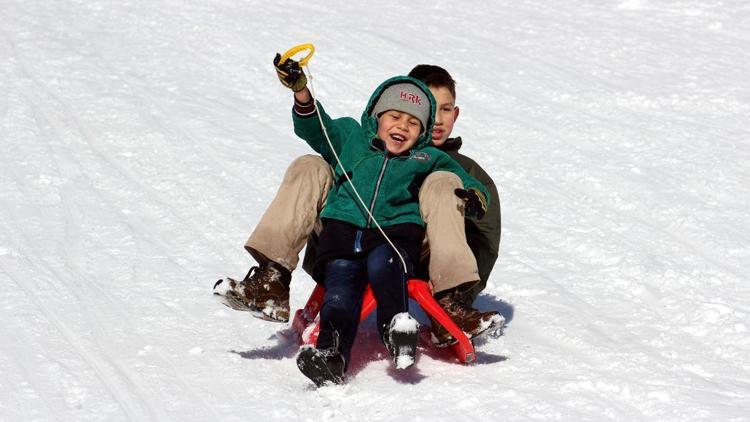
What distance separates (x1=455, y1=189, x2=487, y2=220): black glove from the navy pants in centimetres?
28

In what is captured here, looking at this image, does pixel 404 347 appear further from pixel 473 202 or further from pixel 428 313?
pixel 473 202

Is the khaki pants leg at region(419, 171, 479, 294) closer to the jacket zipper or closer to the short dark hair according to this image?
the jacket zipper

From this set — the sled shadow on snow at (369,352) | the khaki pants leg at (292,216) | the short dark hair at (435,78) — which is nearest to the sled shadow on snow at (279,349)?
the sled shadow on snow at (369,352)

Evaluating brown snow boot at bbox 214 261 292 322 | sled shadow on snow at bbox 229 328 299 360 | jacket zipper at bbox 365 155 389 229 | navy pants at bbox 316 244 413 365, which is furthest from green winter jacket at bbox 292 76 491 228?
sled shadow on snow at bbox 229 328 299 360

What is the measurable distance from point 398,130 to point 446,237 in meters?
0.47

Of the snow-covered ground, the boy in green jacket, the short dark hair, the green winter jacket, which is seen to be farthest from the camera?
the short dark hair

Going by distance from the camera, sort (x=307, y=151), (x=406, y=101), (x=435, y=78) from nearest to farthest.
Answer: (x=406, y=101)
(x=435, y=78)
(x=307, y=151)

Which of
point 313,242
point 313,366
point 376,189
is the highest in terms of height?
point 376,189

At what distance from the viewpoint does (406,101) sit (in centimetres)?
381

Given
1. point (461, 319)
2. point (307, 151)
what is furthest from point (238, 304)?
point (307, 151)

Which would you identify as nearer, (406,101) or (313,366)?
(313,366)

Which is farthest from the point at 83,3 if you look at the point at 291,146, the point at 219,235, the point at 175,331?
the point at 175,331

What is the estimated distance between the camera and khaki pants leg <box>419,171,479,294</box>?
3553 mm

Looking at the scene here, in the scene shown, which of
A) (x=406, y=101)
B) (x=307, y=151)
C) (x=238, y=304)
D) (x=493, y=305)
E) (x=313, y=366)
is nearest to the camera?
(x=313, y=366)
